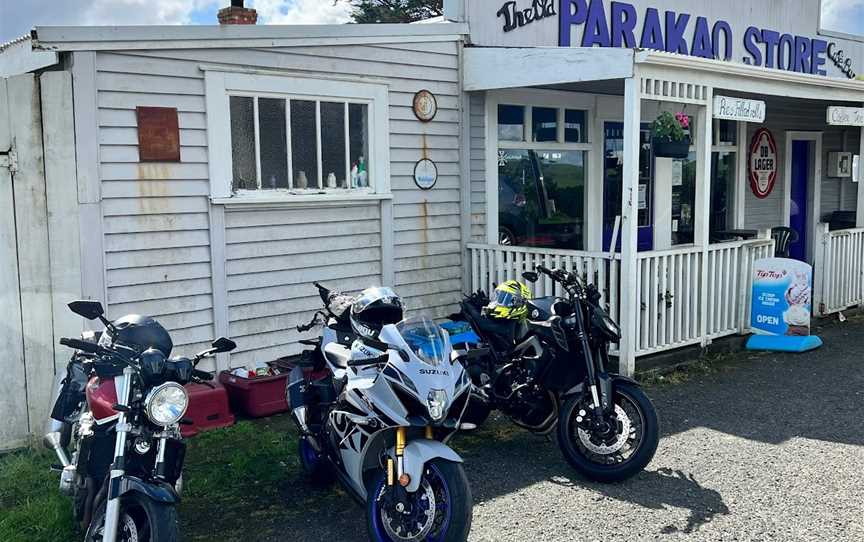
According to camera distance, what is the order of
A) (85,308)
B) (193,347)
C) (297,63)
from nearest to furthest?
(85,308) < (193,347) < (297,63)

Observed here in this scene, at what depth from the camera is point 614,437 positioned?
453 cm

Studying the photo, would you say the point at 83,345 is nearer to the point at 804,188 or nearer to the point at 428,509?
the point at 428,509

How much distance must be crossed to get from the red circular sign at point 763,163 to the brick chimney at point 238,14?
7517mm

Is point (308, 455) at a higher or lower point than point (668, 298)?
lower

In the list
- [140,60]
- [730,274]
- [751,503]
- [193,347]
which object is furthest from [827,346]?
[140,60]

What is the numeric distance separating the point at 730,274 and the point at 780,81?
1950 millimetres

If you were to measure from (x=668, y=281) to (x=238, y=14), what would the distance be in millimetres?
4397

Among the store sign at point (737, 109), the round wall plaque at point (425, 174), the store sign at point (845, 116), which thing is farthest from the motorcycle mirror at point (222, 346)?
the store sign at point (845, 116)

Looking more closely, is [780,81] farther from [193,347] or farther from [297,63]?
[193,347]

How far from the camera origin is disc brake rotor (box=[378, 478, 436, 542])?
344 cm

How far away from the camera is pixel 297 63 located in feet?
21.2

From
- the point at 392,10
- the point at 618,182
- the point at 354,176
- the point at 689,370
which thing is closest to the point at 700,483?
the point at 689,370

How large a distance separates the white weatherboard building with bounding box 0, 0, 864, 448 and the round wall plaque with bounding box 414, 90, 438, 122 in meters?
0.03

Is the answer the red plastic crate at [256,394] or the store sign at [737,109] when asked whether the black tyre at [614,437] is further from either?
the store sign at [737,109]
